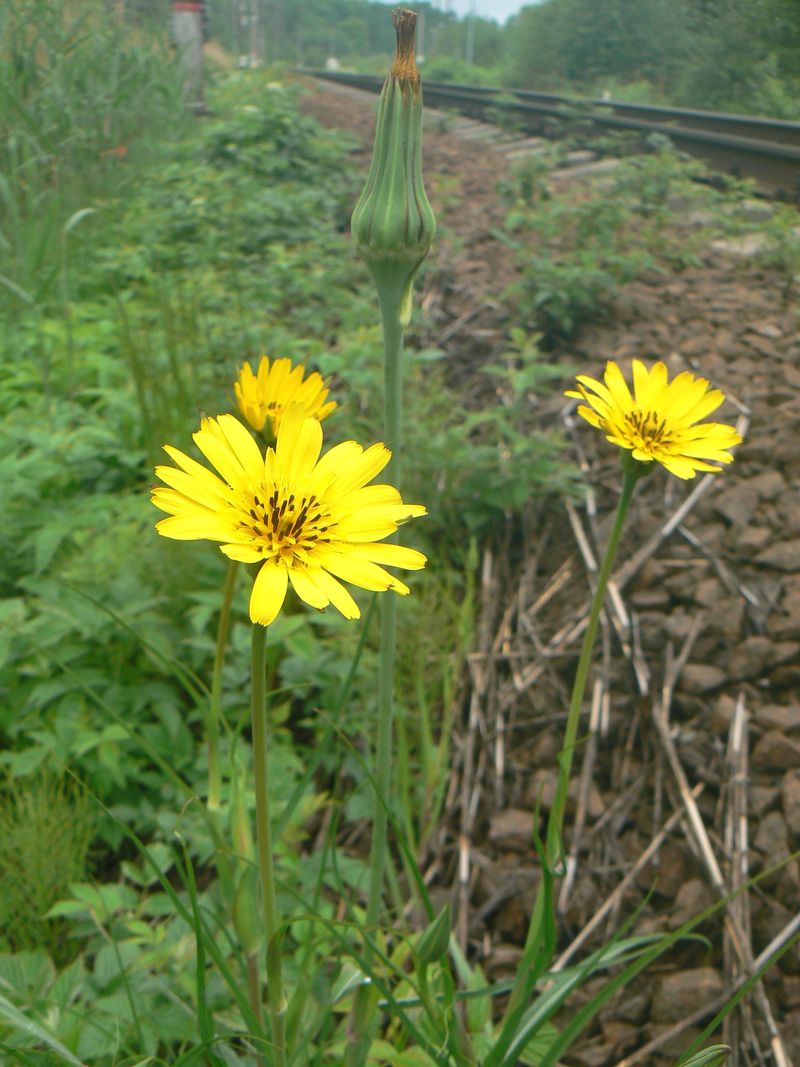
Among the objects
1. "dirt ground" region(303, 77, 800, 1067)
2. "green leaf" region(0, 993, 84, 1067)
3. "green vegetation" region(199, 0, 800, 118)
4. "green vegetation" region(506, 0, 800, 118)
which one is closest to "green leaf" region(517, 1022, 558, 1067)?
"dirt ground" region(303, 77, 800, 1067)

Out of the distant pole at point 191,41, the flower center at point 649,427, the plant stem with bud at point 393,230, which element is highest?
the distant pole at point 191,41

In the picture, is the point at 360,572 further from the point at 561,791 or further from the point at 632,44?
the point at 632,44

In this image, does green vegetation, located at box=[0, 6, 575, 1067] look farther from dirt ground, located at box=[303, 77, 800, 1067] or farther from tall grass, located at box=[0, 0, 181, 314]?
dirt ground, located at box=[303, 77, 800, 1067]

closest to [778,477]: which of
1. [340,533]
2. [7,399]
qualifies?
[340,533]

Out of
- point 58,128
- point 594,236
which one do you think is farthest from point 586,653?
point 58,128

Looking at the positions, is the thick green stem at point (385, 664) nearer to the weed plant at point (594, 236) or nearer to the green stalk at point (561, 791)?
the green stalk at point (561, 791)

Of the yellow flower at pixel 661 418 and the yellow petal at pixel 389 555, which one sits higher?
the yellow flower at pixel 661 418

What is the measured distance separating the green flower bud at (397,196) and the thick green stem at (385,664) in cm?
2

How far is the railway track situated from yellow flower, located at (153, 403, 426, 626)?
1.67 metres

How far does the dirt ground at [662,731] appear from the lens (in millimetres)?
1461

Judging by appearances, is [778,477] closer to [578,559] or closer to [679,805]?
[578,559]

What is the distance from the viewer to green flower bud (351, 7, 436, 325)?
0.97m

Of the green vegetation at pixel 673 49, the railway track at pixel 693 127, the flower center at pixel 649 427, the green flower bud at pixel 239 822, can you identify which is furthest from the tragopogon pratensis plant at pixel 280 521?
the railway track at pixel 693 127

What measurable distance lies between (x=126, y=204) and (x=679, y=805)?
4666mm
